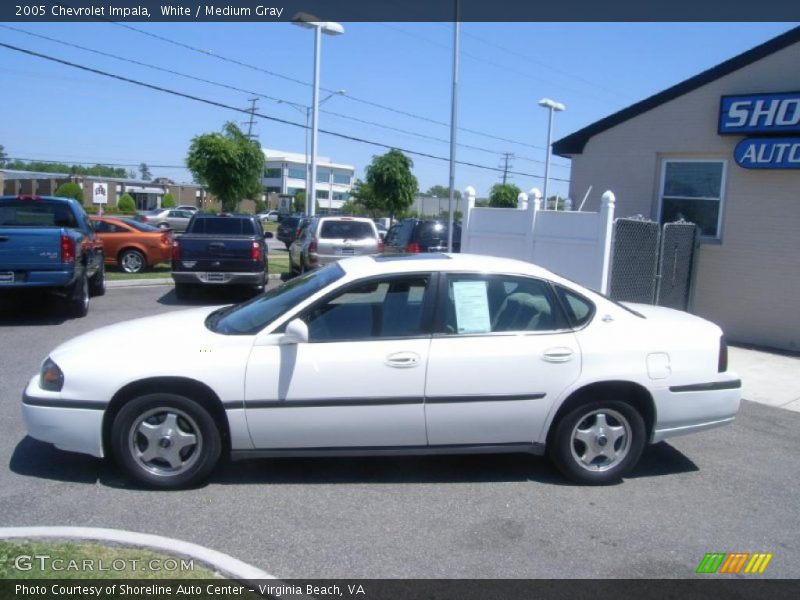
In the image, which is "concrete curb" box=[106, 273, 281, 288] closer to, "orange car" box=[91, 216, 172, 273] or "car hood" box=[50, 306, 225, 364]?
"orange car" box=[91, 216, 172, 273]

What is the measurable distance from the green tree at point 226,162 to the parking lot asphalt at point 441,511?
24490 millimetres

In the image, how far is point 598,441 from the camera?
5121 millimetres

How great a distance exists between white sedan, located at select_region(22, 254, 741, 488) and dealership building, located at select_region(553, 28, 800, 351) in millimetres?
6356

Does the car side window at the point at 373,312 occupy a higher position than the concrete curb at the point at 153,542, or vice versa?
the car side window at the point at 373,312

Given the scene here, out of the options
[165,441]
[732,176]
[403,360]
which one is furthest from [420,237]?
[165,441]

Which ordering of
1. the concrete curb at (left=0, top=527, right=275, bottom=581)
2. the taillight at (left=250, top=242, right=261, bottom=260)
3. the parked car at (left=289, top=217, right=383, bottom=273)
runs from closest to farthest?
the concrete curb at (left=0, top=527, right=275, bottom=581) < the taillight at (left=250, top=242, right=261, bottom=260) < the parked car at (left=289, top=217, right=383, bottom=273)

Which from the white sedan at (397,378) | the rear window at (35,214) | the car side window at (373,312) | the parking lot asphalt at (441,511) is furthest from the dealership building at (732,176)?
the rear window at (35,214)

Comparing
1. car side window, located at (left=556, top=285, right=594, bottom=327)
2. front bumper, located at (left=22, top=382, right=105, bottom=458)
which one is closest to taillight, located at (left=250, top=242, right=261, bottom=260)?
front bumper, located at (left=22, top=382, right=105, bottom=458)

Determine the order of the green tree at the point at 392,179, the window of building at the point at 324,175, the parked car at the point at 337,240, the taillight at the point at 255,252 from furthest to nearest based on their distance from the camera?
the window of building at the point at 324,175
the green tree at the point at 392,179
the parked car at the point at 337,240
the taillight at the point at 255,252

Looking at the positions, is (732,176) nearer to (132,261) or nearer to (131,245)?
(131,245)

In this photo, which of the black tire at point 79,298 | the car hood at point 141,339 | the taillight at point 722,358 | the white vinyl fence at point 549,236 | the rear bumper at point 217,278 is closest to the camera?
the car hood at point 141,339

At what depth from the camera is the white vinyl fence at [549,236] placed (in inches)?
390

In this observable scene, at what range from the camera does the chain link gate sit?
10.1 meters

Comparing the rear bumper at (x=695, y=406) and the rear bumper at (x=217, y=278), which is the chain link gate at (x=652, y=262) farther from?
the rear bumper at (x=217, y=278)
